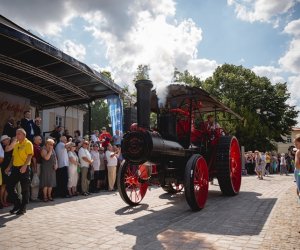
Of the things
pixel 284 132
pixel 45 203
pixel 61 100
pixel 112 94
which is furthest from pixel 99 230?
pixel 284 132

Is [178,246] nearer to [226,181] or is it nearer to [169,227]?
[169,227]

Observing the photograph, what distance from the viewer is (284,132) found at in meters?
38.4

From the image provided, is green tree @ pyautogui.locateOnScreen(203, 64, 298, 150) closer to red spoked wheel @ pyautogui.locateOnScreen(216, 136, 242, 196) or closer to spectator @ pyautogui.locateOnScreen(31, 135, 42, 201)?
red spoked wheel @ pyautogui.locateOnScreen(216, 136, 242, 196)

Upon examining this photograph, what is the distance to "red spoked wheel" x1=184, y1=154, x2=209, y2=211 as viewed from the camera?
6.05 metres

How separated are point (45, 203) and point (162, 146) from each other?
3649mm

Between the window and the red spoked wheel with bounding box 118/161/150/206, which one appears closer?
the red spoked wheel with bounding box 118/161/150/206

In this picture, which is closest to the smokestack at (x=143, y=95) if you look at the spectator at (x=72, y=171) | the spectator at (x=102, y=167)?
the spectator at (x=72, y=171)

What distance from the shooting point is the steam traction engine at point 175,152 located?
5789mm

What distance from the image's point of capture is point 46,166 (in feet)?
27.5

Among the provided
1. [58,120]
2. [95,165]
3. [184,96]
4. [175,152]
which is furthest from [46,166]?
[58,120]

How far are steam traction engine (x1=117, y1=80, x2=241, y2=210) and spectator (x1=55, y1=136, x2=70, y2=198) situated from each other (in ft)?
7.61

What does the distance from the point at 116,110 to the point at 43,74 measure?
129 inches

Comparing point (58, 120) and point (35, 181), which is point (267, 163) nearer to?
point (58, 120)

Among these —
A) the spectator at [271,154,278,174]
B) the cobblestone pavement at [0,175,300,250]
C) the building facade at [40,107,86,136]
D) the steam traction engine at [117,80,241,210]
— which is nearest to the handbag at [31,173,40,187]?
the cobblestone pavement at [0,175,300,250]
